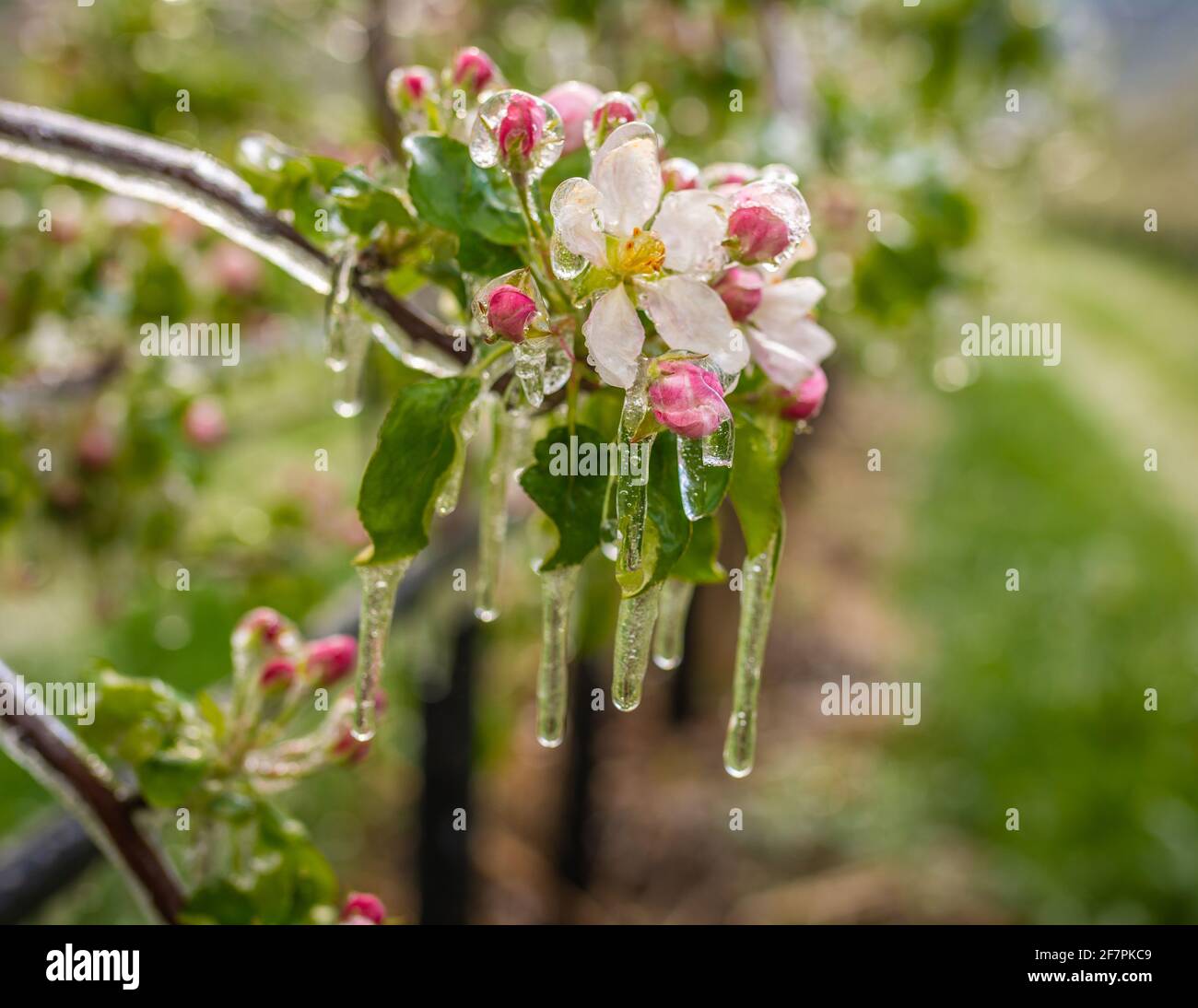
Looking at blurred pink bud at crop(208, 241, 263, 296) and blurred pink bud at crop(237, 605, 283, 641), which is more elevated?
blurred pink bud at crop(208, 241, 263, 296)

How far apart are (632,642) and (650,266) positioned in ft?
0.59

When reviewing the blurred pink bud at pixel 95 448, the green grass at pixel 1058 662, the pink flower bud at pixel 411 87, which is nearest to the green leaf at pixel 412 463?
the pink flower bud at pixel 411 87

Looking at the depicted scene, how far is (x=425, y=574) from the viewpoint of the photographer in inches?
68.3

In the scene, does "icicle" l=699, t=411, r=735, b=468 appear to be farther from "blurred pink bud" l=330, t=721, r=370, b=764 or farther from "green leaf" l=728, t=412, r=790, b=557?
"blurred pink bud" l=330, t=721, r=370, b=764

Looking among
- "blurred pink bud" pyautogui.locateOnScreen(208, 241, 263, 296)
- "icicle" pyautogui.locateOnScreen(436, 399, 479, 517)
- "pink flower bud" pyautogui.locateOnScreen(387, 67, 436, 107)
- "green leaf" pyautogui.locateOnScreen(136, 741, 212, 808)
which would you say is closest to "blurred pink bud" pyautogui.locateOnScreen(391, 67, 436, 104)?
"pink flower bud" pyautogui.locateOnScreen(387, 67, 436, 107)

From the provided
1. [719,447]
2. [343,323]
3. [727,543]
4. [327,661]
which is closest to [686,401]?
[719,447]

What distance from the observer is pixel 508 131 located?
0.55 metres

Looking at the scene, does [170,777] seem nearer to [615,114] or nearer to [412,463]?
[412,463]

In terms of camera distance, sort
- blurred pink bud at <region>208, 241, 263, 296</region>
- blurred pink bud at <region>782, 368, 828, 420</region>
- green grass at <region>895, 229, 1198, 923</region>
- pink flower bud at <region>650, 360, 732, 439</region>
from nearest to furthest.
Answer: pink flower bud at <region>650, 360, 732, 439</region>, blurred pink bud at <region>782, 368, 828, 420</region>, blurred pink bud at <region>208, 241, 263, 296</region>, green grass at <region>895, 229, 1198, 923</region>

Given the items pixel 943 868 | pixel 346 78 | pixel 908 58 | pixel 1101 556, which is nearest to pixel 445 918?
pixel 943 868

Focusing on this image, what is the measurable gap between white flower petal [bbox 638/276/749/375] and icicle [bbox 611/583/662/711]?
4.5 inches

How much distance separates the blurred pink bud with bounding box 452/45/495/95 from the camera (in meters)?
0.68

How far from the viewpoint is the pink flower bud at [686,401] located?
50 cm

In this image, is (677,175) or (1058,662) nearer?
(677,175)
